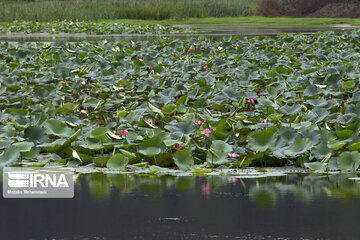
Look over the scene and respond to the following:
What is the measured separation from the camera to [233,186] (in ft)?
10.4

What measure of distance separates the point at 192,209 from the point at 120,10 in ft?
76.4

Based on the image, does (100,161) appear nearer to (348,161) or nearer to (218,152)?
(218,152)

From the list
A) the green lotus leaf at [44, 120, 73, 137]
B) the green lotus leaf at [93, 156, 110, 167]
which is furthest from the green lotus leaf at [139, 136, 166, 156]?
the green lotus leaf at [44, 120, 73, 137]

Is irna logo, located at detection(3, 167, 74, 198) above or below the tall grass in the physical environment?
below

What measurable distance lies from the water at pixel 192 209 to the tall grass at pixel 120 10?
68.1 feet

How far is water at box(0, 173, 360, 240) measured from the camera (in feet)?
7.82

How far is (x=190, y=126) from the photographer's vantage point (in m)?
3.95

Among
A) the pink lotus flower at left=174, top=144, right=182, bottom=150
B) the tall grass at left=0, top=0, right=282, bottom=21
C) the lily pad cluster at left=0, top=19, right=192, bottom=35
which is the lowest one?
the pink lotus flower at left=174, top=144, right=182, bottom=150

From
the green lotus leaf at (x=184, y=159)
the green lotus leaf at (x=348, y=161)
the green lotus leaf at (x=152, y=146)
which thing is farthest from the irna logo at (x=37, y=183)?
the green lotus leaf at (x=348, y=161)

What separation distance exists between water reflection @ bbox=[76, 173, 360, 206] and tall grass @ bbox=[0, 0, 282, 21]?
2060 centimetres

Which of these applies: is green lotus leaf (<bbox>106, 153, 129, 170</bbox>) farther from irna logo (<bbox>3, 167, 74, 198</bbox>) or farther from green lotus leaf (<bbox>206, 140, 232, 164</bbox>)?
green lotus leaf (<bbox>206, 140, 232, 164</bbox>)

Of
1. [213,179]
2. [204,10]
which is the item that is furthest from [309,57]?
[204,10]

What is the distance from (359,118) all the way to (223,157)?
1.11 m

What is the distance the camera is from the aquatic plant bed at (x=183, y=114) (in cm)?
359
